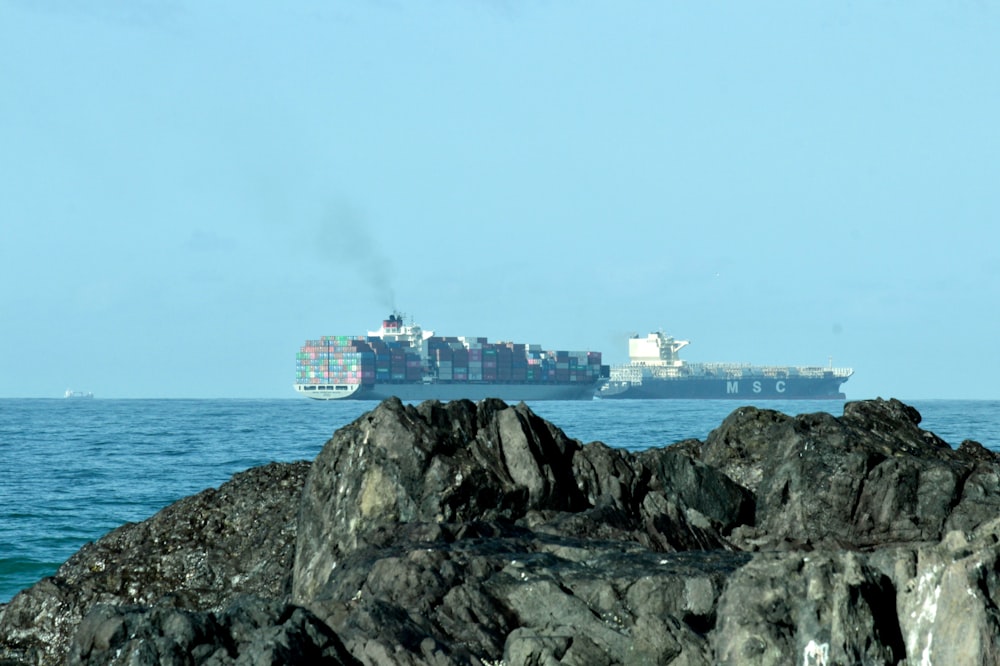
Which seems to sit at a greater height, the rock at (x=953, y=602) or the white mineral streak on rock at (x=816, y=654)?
the rock at (x=953, y=602)

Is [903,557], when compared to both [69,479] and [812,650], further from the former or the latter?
[69,479]

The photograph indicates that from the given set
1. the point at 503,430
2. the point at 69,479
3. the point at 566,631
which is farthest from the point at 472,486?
the point at 69,479

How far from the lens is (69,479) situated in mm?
44062

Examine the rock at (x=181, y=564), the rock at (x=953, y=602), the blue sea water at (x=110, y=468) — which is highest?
the rock at (x=953, y=602)

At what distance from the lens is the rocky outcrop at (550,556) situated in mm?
9047

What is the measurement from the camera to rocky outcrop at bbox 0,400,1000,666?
9.05 m

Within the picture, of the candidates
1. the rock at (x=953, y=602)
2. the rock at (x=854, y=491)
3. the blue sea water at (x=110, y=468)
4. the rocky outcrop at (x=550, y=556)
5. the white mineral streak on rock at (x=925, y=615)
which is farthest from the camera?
the blue sea water at (x=110, y=468)

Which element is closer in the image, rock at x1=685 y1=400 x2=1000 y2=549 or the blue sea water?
rock at x1=685 y1=400 x2=1000 y2=549

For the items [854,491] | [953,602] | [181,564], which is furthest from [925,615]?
[181,564]

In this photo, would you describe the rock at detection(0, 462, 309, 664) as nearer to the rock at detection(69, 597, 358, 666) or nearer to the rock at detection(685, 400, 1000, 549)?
the rock at detection(69, 597, 358, 666)

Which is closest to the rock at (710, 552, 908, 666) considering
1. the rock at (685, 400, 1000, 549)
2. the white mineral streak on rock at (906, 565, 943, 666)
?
the white mineral streak on rock at (906, 565, 943, 666)

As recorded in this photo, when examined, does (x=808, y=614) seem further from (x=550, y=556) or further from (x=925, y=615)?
(x=550, y=556)

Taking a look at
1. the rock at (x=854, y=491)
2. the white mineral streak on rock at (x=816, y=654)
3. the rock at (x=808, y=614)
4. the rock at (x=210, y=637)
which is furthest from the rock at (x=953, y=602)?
the rock at (x=854, y=491)

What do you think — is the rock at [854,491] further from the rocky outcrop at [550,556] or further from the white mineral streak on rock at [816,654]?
Answer: the white mineral streak on rock at [816,654]
